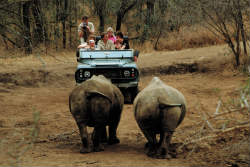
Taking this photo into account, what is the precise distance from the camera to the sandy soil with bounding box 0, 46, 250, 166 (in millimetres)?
5379

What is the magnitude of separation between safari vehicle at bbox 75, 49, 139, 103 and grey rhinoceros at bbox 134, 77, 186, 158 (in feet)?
15.0

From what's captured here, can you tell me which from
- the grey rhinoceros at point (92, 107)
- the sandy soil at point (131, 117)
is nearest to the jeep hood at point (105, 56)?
the sandy soil at point (131, 117)

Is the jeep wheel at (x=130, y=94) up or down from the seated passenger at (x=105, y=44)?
down

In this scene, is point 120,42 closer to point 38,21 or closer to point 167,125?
point 38,21

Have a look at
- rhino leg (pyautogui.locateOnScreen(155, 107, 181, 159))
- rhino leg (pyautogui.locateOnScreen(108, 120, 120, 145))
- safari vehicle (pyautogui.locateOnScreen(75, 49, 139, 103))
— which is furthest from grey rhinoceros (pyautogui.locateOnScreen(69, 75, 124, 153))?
safari vehicle (pyautogui.locateOnScreen(75, 49, 139, 103))

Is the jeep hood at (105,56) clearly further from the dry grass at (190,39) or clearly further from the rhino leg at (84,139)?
the dry grass at (190,39)

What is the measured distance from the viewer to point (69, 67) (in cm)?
1625

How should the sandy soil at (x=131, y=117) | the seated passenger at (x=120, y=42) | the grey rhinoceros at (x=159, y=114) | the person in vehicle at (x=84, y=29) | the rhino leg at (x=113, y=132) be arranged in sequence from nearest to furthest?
the sandy soil at (x=131, y=117) → the grey rhinoceros at (x=159, y=114) → the rhino leg at (x=113, y=132) → the seated passenger at (x=120, y=42) → the person in vehicle at (x=84, y=29)

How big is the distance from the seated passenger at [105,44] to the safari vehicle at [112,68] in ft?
0.68

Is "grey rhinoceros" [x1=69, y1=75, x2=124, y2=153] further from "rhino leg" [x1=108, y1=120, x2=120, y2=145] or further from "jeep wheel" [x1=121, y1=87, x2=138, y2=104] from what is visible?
"jeep wheel" [x1=121, y1=87, x2=138, y2=104]

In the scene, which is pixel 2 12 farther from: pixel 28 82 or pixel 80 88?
pixel 28 82

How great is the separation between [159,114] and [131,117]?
3883 millimetres

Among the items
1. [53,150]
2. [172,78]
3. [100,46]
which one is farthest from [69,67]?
[53,150]

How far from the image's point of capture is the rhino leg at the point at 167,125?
18.3 feet
